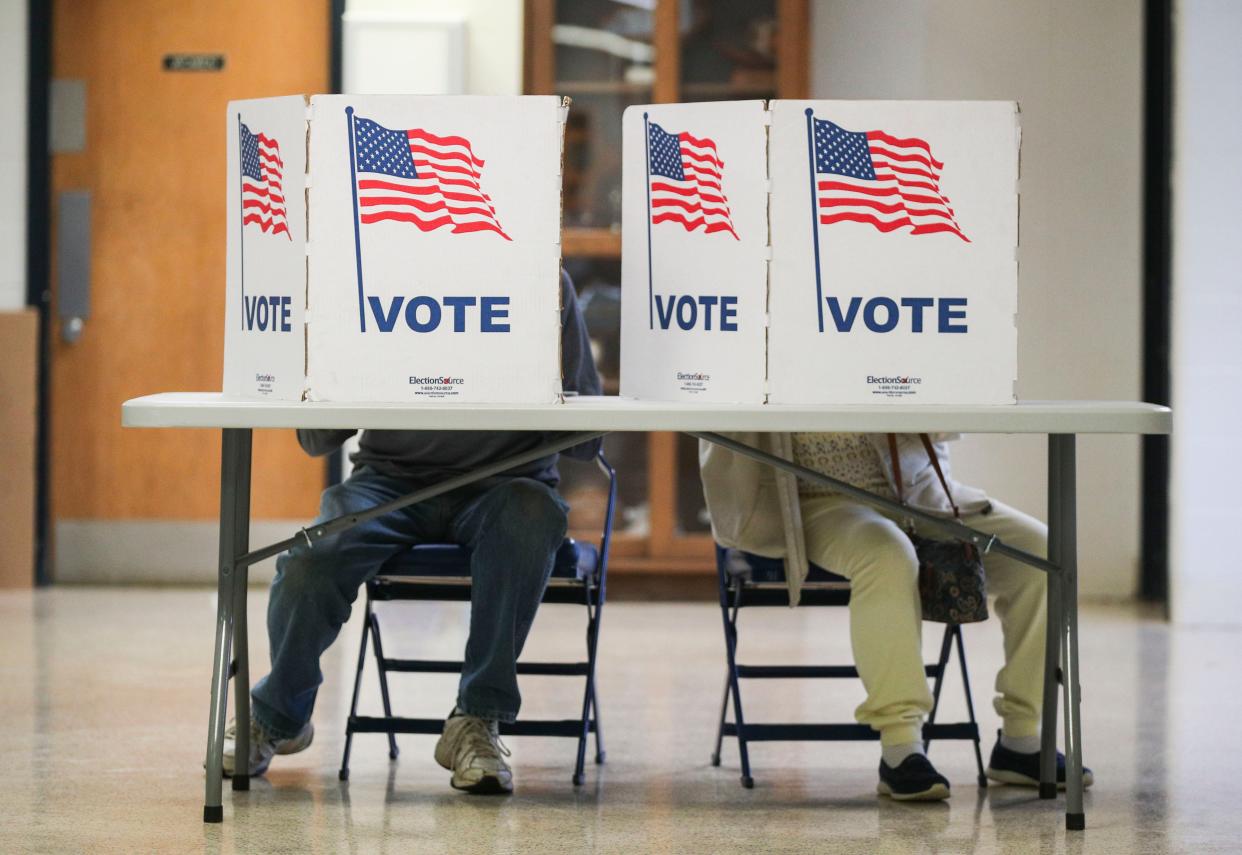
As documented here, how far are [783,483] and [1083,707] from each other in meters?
1.24

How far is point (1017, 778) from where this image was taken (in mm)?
2822

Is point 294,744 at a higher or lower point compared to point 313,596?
lower

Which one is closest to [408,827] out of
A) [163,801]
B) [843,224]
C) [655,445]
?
[163,801]

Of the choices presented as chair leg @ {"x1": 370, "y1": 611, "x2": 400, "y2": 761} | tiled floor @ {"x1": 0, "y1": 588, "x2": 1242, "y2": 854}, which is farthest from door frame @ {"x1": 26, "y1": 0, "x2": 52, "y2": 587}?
chair leg @ {"x1": 370, "y1": 611, "x2": 400, "y2": 761}

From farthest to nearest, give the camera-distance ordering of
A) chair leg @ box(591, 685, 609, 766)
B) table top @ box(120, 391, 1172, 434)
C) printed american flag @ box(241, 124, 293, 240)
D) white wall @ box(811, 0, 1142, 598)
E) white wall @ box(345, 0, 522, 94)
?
white wall @ box(345, 0, 522, 94) → white wall @ box(811, 0, 1142, 598) → chair leg @ box(591, 685, 609, 766) → printed american flag @ box(241, 124, 293, 240) → table top @ box(120, 391, 1172, 434)

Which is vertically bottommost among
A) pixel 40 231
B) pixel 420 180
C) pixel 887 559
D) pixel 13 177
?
pixel 887 559

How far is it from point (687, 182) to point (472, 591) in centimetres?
Result: 83

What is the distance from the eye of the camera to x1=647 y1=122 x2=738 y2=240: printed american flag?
92.4 inches

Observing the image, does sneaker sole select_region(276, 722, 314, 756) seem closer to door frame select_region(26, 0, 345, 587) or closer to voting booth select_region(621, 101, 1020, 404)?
voting booth select_region(621, 101, 1020, 404)

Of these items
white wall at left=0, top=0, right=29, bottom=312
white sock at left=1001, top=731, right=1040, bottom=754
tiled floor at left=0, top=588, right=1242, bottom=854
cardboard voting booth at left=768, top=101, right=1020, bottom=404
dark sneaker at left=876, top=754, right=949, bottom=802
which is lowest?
tiled floor at left=0, top=588, right=1242, bottom=854

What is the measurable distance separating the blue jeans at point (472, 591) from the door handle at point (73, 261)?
308 cm

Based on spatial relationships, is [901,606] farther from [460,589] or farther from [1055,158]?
[1055,158]

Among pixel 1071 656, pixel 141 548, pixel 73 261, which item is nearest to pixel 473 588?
pixel 1071 656

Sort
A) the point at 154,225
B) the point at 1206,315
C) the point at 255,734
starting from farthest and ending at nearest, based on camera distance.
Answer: the point at 154,225 → the point at 1206,315 → the point at 255,734
